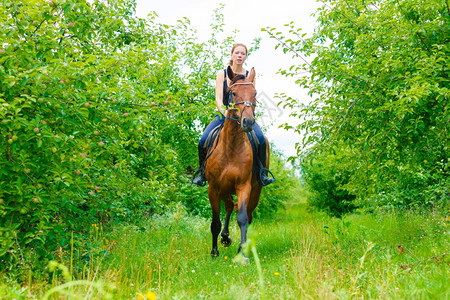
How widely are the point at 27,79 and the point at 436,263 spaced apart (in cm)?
502

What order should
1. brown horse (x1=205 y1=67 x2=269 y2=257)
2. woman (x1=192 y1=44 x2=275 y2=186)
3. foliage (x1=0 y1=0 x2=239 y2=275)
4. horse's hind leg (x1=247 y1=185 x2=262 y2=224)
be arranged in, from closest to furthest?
foliage (x1=0 y1=0 x2=239 y2=275), brown horse (x1=205 y1=67 x2=269 y2=257), woman (x1=192 y1=44 x2=275 y2=186), horse's hind leg (x1=247 y1=185 x2=262 y2=224)

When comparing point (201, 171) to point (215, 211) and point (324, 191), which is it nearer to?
point (215, 211)

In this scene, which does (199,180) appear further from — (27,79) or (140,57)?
(27,79)

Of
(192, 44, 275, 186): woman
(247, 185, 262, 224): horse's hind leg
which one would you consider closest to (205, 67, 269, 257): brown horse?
(192, 44, 275, 186): woman

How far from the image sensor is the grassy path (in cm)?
355

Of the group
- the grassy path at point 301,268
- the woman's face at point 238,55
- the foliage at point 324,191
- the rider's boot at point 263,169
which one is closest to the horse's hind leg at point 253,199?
the grassy path at point 301,268

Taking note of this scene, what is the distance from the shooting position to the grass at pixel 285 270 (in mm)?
3447

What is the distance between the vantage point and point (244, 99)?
5703mm

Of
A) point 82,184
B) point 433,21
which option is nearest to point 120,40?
point 82,184

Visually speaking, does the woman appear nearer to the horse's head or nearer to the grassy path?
the horse's head

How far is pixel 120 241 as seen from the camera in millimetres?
8477

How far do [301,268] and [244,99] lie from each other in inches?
104

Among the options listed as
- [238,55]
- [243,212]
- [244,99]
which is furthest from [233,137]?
[238,55]

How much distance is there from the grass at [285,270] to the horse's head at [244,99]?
6.29ft
